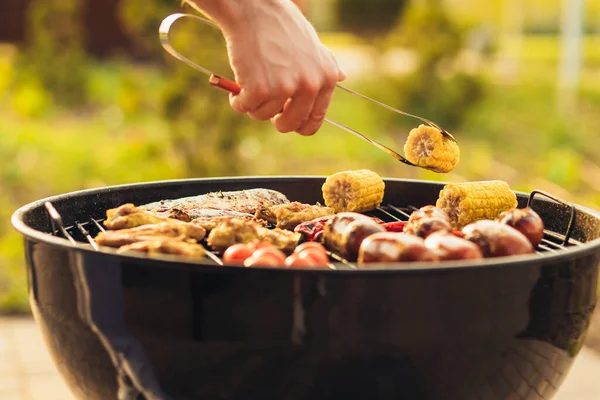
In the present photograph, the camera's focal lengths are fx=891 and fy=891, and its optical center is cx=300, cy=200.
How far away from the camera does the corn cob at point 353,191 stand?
229cm

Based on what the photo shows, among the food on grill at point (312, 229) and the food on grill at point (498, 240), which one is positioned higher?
the food on grill at point (498, 240)

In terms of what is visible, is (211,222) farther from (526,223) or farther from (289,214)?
(526,223)

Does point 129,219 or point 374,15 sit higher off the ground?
point 374,15

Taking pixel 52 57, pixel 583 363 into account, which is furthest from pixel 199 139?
pixel 52 57

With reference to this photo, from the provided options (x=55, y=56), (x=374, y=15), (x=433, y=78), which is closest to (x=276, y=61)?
(x=433, y=78)

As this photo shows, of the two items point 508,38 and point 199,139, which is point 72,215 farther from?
point 508,38

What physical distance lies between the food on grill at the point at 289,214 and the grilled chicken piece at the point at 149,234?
0.24 metres

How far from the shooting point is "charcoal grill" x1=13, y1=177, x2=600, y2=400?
1.50 m

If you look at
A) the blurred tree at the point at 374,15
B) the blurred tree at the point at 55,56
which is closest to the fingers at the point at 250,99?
the blurred tree at the point at 55,56

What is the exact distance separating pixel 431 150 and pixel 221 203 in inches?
22.1

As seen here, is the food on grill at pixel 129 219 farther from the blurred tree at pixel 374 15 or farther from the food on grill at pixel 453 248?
the blurred tree at pixel 374 15

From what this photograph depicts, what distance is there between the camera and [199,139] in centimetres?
546

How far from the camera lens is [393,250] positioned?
1655mm

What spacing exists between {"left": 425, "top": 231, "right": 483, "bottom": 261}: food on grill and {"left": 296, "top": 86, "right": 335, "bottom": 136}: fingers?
50 cm
